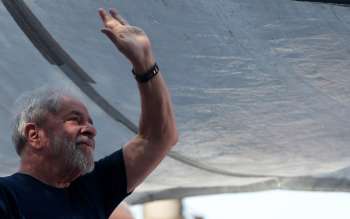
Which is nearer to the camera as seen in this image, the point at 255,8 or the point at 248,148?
the point at 255,8

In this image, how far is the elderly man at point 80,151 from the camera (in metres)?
1.67

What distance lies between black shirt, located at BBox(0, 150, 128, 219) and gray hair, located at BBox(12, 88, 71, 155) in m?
0.09

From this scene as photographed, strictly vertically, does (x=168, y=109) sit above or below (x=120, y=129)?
above

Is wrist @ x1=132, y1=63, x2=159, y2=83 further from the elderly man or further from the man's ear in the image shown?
the man's ear

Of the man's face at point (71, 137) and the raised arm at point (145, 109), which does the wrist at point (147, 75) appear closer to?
the raised arm at point (145, 109)

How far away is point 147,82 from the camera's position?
5.77 feet

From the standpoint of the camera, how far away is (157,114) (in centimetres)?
179

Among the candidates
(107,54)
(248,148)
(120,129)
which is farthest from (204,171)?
(107,54)

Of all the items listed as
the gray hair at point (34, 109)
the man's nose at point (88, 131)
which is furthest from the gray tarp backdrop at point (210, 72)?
the man's nose at point (88, 131)

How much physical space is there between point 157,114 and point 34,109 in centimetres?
22

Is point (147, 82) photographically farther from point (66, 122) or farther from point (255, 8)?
point (255, 8)

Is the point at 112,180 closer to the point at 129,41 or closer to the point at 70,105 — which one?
the point at 70,105

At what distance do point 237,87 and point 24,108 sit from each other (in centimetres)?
106

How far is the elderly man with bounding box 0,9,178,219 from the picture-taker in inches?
65.7
